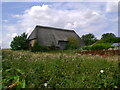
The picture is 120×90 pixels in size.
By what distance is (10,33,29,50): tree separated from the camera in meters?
12.5

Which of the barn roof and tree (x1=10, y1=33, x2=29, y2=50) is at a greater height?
the barn roof

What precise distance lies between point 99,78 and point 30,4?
2.31 metres

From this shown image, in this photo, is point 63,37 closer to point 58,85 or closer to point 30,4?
point 30,4

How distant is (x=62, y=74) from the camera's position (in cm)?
265

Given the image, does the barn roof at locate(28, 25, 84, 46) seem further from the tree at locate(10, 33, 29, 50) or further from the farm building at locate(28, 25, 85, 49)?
the tree at locate(10, 33, 29, 50)

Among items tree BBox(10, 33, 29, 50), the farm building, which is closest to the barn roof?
the farm building

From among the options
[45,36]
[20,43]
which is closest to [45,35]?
[45,36]

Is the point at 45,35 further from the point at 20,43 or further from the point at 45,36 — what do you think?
the point at 20,43

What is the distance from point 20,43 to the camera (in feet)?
43.6

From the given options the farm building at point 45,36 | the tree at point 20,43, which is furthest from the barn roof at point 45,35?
the tree at point 20,43

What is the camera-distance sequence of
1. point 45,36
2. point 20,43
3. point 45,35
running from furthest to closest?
point 45,36, point 45,35, point 20,43

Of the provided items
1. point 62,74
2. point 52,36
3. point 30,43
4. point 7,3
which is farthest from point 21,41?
point 62,74

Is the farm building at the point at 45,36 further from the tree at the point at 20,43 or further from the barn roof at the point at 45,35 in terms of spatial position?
the tree at the point at 20,43

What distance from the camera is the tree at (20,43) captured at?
12.5m
